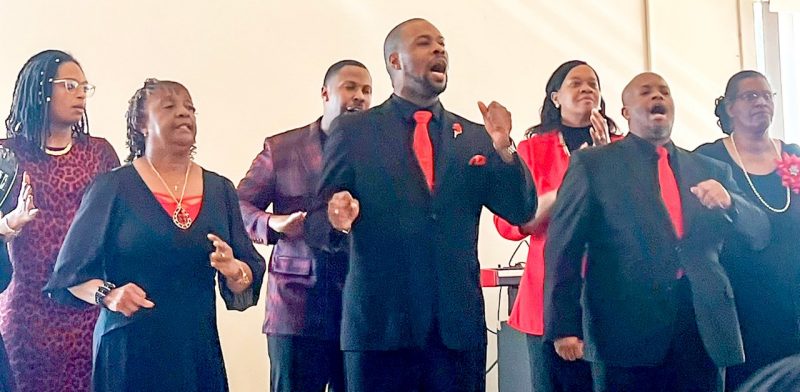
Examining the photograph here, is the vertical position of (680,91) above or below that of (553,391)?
above

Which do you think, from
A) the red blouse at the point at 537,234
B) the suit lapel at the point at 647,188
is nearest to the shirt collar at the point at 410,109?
the red blouse at the point at 537,234

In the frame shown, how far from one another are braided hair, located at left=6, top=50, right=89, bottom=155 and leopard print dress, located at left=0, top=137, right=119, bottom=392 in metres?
0.04

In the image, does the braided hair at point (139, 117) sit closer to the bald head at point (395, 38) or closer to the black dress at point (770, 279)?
the bald head at point (395, 38)

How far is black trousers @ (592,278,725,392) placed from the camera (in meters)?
2.18

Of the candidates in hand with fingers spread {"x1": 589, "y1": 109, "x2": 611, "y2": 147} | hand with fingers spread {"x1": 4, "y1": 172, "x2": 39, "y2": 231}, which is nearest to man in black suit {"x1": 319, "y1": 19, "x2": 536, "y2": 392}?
hand with fingers spread {"x1": 589, "y1": 109, "x2": 611, "y2": 147}

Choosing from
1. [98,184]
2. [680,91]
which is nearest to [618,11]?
[680,91]

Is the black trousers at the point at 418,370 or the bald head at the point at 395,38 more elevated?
the bald head at the point at 395,38

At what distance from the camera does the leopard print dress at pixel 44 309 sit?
7.54ft

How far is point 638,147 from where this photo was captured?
7.55ft

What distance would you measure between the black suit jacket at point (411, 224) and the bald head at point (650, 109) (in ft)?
1.47

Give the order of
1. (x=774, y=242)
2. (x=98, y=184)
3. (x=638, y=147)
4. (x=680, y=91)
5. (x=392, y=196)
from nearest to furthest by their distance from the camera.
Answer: (x=392, y=196), (x=98, y=184), (x=638, y=147), (x=774, y=242), (x=680, y=91)

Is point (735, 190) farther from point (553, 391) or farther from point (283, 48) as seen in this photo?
point (283, 48)

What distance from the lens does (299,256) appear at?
250cm

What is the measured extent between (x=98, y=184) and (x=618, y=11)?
8.68ft
